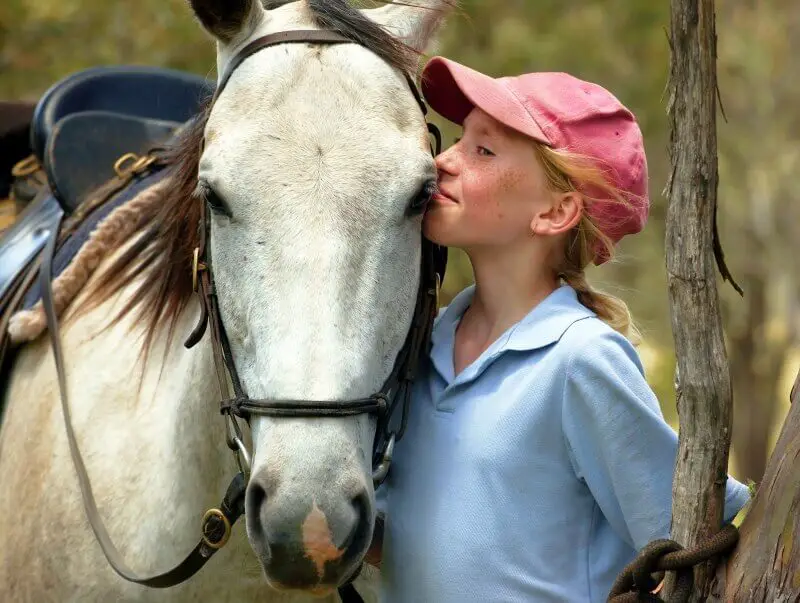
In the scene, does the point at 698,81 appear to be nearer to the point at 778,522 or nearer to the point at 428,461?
the point at 778,522

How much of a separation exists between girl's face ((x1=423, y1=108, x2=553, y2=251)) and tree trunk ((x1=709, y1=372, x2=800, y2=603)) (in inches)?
27.4

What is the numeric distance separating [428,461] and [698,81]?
2.95 ft

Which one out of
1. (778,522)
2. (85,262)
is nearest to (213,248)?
(85,262)

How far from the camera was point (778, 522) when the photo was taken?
5.49 ft

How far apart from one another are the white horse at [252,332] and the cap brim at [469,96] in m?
0.08

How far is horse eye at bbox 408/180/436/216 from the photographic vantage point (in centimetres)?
221

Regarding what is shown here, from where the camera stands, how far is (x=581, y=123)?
226 cm

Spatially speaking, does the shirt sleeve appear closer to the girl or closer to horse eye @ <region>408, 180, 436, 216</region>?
the girl

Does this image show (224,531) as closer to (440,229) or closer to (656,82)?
(440,229)

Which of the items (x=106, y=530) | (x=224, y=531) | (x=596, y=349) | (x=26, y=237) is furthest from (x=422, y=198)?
(x=26, y=237)

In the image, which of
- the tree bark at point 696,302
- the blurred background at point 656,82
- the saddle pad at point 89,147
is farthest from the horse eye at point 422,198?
the blurred background at point 656,82

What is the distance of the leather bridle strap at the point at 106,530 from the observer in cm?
233

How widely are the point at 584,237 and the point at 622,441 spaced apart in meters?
0.46

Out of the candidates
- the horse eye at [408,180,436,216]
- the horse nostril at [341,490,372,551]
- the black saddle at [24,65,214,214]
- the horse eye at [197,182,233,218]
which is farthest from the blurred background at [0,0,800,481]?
the horse nostril at [341,490,372,551]
